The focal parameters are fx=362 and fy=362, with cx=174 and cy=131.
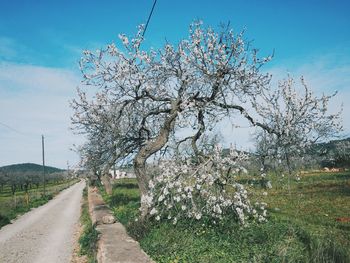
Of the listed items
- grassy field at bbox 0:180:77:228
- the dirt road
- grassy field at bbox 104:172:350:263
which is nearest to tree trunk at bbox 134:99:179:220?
grassy field at bbox 104:172:350:263

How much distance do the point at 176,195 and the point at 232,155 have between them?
190 cm

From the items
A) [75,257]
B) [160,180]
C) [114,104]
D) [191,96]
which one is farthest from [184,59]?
[75,257]

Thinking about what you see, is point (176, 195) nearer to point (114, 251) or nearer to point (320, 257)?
point (114, 251)

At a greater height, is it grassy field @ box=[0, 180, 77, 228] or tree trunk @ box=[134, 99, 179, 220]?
tree trunk @ box=[134, 99, 179, 220]

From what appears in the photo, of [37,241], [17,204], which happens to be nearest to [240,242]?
[37,241]

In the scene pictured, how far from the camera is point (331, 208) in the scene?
1638 cm

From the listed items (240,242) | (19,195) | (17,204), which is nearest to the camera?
(240,242)

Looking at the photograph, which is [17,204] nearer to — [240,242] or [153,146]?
[153,146]

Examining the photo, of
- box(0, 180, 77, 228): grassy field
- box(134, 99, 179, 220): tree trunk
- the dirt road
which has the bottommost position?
the dirt road

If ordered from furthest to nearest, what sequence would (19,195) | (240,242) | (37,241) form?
(19,195) → (37,241) → (240,242)

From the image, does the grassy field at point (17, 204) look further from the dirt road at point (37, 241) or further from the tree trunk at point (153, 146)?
the tree trunk at point (153, 146)

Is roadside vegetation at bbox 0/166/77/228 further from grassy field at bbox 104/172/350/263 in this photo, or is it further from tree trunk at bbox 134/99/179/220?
grassy field at bbox 104/172/350/263

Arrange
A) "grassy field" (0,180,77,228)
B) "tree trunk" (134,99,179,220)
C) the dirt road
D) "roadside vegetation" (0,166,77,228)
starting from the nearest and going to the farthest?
the dirt road, "tree trunk" (134,99,179,220), "grassy field" (0,180,77,228), "roadside vegetation" (0,166,77,228)

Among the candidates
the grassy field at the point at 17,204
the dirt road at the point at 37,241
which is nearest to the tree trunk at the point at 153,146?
the dirt road at the point at 37,241
